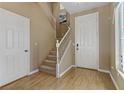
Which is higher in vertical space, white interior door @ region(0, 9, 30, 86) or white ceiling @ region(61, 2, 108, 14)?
white ceiling @ region(61, 2, 108, 14)

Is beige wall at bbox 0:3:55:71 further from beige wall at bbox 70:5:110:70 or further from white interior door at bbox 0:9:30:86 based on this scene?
beige wall at bbox 70:5:110:70

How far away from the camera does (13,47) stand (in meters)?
3.44

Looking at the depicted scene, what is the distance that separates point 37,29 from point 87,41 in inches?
80.6

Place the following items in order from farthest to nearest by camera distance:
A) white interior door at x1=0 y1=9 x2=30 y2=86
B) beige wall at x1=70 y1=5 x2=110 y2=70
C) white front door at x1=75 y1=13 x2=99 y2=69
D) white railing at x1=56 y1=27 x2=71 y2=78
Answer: white front door at x1=75 y1=13 x2=99 y2=69, beige wall at x1=70 y1=5 x2=110 y2=70, white railing at x1=56 y1=27 x2=71 y2=78, white interior door at x1=0 y1=9 x2=30 y2=86

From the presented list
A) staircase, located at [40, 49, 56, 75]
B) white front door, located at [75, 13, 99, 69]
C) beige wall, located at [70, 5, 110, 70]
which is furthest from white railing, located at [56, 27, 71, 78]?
beige wall, located at [70, 5, 110, 70]

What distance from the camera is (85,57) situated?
505 centimetres

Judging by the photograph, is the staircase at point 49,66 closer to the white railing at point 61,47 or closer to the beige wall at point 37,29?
the beige wall at point 37,29

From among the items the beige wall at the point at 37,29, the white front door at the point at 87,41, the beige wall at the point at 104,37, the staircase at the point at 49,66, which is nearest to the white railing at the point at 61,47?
the staircase at the point at 49,66

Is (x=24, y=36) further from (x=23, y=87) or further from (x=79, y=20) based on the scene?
(x=79, y=20)

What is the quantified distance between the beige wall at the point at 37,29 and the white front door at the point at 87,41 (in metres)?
1.30

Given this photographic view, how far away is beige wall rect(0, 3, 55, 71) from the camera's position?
3949mm

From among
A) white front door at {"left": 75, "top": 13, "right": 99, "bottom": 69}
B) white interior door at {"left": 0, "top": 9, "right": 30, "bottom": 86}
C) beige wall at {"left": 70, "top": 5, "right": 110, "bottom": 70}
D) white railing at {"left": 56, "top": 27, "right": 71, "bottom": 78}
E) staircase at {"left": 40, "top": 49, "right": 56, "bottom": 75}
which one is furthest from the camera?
white front door at {"left": 75, "top": 13, "right": 99, "bottom": 69}

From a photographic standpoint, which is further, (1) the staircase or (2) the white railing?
(1) the staircase

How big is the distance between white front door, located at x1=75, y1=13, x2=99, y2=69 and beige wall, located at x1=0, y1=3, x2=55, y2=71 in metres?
1.30
